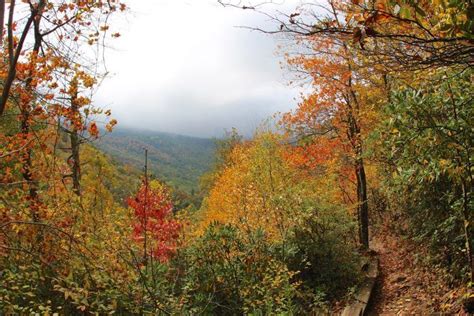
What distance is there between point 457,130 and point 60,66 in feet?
16.7

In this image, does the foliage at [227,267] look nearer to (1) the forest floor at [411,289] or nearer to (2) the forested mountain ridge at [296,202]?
(2) the forested mountain ridge at [296,202]

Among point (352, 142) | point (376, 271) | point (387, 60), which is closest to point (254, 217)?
point (376, 271)

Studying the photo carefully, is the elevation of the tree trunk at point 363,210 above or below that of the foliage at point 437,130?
below

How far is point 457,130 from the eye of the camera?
4762 mm

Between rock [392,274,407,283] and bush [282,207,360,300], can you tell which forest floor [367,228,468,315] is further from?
bush [282,207,360,300]

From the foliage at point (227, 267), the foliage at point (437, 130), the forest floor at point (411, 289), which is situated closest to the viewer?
the foliage at point (437, 130)

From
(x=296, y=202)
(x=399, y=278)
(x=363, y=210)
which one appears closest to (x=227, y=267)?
(x=296, y=202)

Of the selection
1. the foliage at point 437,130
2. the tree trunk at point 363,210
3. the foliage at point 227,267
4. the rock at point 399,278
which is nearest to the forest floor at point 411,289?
the rock at point 399,278

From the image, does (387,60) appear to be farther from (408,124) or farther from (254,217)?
(254,217)

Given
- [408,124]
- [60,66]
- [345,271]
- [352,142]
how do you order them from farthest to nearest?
[352,142]
[345,271]
[408,124]
[60,66]

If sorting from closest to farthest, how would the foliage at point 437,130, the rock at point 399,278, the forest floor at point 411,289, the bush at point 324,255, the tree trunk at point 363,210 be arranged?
the foliage at point 437,130
the forest floor at point 411,289
the rock at point 399,278
the bush at point 324,255
the tree trunk at point 363,210

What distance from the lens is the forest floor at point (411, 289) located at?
659 centimetres

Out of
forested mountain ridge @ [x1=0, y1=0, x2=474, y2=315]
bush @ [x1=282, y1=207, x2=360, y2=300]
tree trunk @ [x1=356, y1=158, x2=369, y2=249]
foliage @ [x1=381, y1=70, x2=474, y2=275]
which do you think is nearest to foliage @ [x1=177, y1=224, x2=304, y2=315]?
forested mountain ridge @ [x1=0, y1=0, x2=474, y2=315]

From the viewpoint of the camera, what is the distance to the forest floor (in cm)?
659
